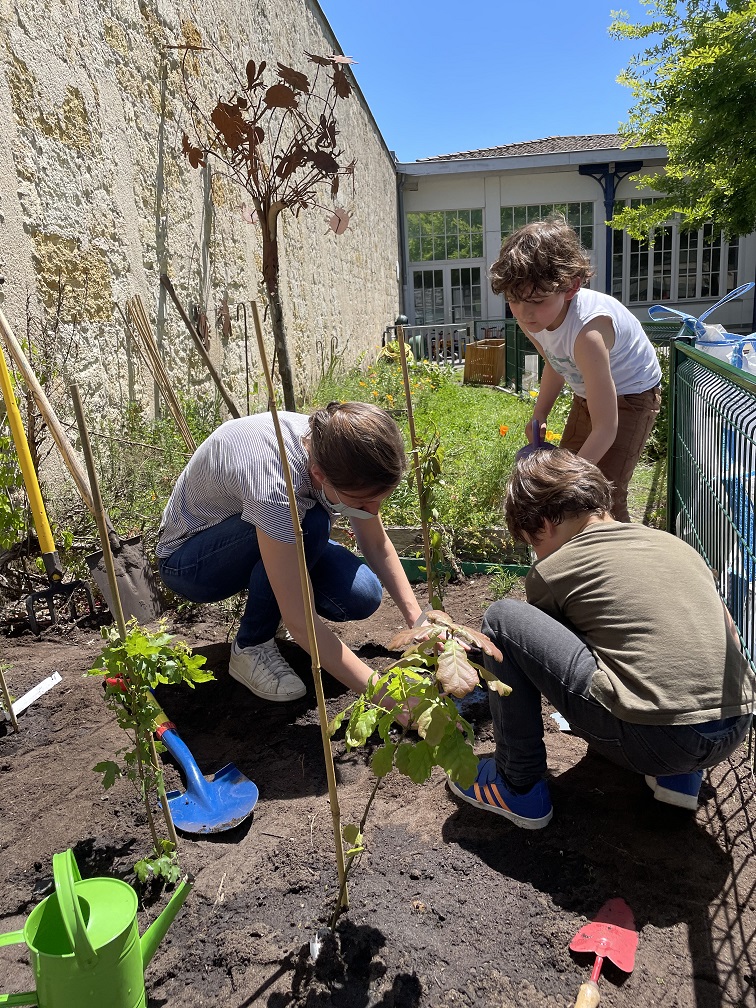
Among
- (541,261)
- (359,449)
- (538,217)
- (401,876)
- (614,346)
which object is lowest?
(401,876)

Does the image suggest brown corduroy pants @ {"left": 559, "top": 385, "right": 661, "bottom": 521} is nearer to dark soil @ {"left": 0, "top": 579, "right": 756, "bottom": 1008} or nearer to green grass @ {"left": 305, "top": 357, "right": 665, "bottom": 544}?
green grass @ {"left": 305, "top": 357, "right": 665, "bottom": 544}

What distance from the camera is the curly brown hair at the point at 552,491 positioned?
5.62 feet

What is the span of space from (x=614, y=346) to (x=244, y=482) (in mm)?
1402

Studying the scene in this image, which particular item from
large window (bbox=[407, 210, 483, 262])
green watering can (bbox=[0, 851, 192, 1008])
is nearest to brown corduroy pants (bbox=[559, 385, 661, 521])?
green watering can (bbox=[0, 851, 192, 1008])

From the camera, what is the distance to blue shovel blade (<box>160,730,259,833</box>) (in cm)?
181

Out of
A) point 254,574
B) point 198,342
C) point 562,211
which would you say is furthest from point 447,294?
point 254,574

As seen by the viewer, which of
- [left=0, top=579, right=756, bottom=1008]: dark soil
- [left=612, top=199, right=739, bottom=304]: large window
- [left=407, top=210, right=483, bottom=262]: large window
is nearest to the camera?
[left=0, top=579, right=756, bottom=1008]: dark soil

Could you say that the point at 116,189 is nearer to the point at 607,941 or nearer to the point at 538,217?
the point at 607,941

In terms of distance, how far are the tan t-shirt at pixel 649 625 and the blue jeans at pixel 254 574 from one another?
2.95 ft

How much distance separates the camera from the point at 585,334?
2312mm

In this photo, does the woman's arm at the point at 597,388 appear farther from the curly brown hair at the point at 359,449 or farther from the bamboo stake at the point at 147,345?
the bamboo stake at the point at 147,345

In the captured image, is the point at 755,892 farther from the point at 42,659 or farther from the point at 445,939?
the point at 42,659

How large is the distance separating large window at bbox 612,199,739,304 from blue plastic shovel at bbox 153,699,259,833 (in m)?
17.5

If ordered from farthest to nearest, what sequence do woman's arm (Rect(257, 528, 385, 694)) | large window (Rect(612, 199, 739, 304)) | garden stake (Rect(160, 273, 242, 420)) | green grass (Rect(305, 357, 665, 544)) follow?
large window (Rect(612, 199, 739, 304))
garden stake (Rect(160, 273, 242, 420))
green grass (Rect(305, 357, 665, 544))
woman's arm (Rect(257, 528, 385, 694))
